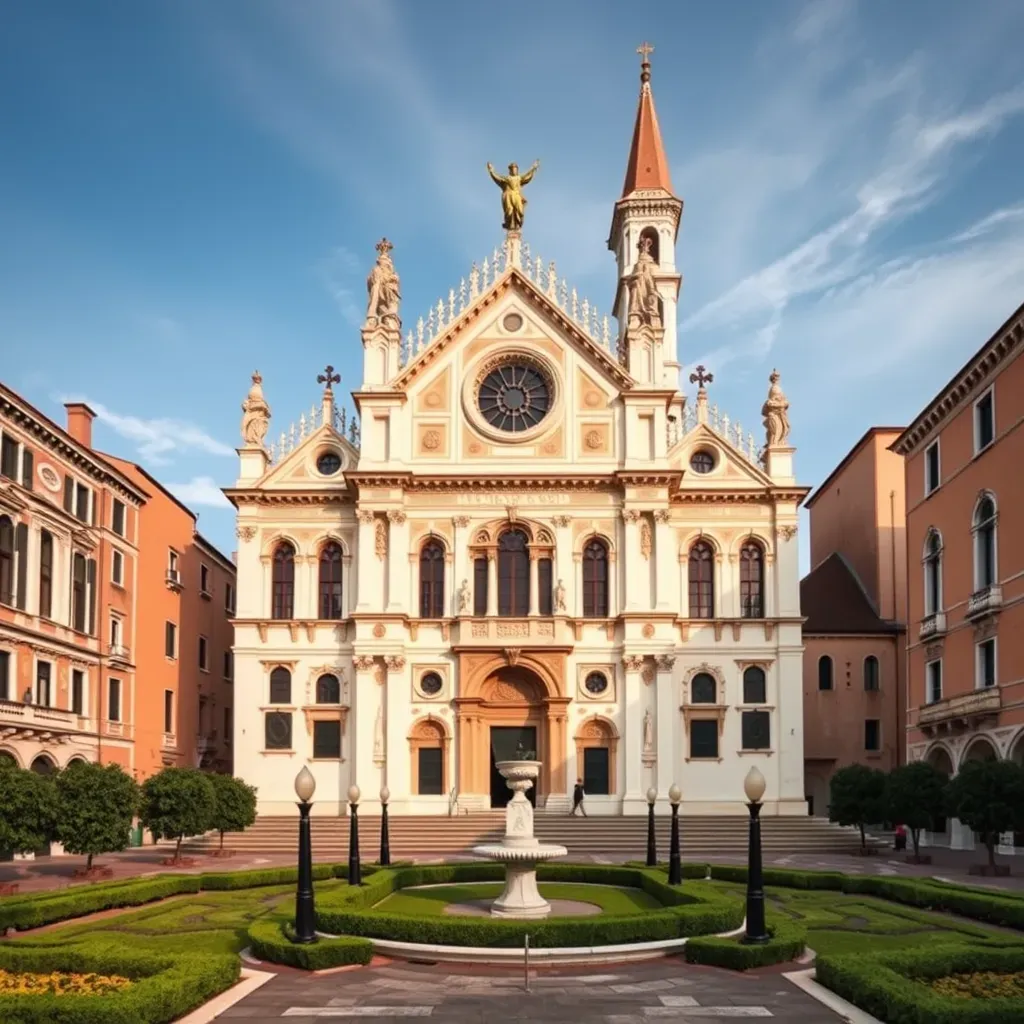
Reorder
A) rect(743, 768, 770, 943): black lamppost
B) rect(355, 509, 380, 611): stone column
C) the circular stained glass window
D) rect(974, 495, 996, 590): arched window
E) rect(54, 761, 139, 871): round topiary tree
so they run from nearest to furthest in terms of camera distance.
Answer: rect(743, 768, 770, 943): black lamppost < rect(54, 761, 139, 871): round topiary tree < rect(974, 495, 996, 590): arched window < rect(355, 509, 380, 611): stone column < the circular stained glass window

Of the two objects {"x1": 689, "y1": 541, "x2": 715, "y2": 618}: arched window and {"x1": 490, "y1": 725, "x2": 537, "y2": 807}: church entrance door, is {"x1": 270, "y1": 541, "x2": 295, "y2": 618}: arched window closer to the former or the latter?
{"x1": 490, "y1": 725, "x2": 537, "y2": 807}: church entrance door

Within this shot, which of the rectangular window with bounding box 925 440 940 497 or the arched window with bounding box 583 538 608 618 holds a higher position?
the rectangular window with bounding box 925 440 940 497

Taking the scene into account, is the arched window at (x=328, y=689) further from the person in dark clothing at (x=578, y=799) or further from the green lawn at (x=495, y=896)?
the green lawn at (x=495, y=896)

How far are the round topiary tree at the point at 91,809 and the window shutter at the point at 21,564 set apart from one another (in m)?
9.66

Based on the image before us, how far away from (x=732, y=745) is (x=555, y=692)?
25.8ft

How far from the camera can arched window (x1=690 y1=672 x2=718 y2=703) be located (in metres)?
51.1

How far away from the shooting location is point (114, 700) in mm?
49438

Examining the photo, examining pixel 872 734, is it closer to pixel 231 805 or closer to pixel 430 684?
pixel 430 684

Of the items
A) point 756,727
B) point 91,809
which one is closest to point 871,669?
point 756,727

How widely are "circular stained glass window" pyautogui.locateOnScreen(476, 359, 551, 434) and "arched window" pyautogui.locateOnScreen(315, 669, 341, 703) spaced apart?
13.0 meters

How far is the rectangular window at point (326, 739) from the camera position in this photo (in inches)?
2000

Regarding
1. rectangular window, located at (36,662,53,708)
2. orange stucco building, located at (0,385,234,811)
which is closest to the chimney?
orange stucco building, located at (0,385,234,811)

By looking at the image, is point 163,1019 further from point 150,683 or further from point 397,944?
point 150,683

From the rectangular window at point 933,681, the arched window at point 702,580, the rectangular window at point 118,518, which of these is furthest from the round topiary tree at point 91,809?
the rectangular window at point 933,681
